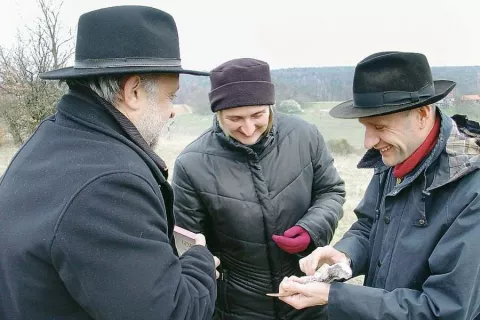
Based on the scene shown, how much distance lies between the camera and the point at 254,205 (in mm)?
2576

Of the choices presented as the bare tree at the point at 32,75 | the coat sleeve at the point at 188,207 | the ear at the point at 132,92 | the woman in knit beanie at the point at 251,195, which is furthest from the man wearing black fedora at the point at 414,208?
the bare tree at the point at 32,75

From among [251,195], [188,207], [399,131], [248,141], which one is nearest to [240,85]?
[248,141]

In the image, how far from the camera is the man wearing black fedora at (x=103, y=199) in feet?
4.30

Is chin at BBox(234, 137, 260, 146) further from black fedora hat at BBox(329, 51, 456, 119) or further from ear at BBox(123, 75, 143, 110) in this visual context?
ear at BBox(123, 75, 143, 110)

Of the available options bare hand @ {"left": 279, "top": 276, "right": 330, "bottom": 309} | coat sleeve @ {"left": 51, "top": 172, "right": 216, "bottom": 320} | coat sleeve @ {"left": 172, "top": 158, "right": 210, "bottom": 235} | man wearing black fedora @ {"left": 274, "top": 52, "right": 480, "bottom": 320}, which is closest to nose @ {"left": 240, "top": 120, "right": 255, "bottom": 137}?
coat sleeve @ {"left": 172, "top": 158, "right": 210, "bottom": 235}

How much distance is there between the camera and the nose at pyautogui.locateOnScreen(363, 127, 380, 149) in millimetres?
2051

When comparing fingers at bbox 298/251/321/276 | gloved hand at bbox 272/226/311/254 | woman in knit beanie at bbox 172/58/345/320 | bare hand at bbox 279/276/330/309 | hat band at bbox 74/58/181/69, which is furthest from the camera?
woman in knit beanie at bbox 172/58/345/320

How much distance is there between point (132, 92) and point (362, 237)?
1459 millimetres

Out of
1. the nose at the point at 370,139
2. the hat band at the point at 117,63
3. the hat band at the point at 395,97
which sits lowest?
the nose at the point at 370,139

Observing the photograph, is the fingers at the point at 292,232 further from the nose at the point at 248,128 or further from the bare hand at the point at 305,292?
the nose at the point at 248,128

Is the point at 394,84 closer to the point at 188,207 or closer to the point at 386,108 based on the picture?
the point at 386,108

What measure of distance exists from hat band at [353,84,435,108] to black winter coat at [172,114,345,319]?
806mm

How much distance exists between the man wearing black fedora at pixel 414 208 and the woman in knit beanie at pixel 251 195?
1.63 ft

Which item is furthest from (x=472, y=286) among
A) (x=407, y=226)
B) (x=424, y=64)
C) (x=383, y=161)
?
(x=424, y=64)
